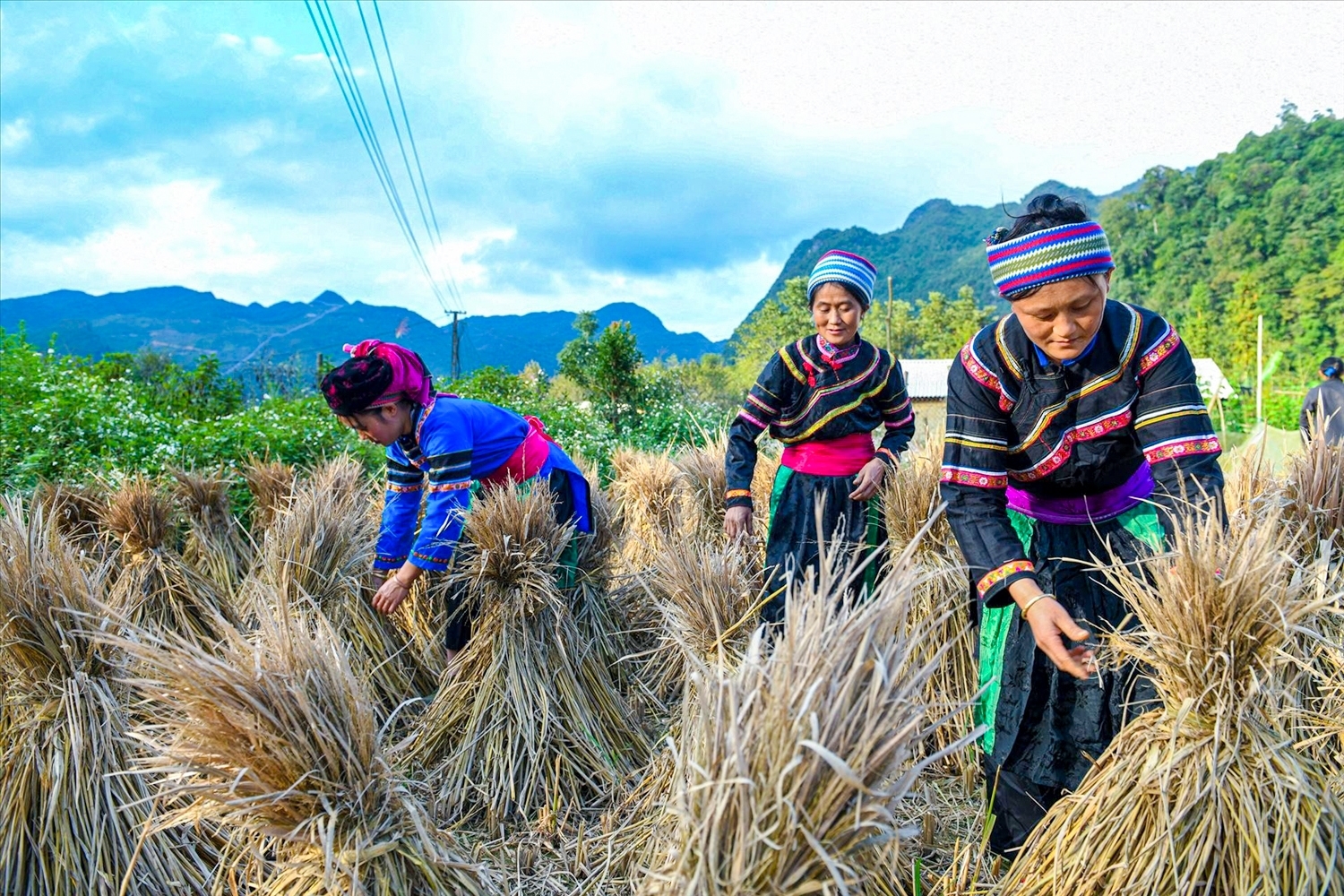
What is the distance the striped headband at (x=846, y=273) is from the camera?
2.66 metres

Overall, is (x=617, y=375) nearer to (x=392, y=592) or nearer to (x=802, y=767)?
(x=392, y=592)

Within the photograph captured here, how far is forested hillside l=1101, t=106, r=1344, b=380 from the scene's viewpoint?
41.2m

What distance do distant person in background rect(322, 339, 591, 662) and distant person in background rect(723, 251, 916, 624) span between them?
2.42 feet

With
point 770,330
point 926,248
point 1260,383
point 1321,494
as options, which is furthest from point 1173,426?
point 926,248

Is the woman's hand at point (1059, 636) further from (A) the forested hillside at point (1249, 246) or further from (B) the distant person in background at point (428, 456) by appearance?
(A) the forested hillside at point (1249, 246)

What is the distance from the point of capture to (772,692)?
3.29 ft

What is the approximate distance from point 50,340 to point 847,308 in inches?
214

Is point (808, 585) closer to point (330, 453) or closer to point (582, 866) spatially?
point (582, 866)

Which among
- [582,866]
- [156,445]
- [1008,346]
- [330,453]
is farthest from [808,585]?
[330,453]

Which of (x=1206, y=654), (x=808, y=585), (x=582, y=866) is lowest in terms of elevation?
(x=582, y=866)

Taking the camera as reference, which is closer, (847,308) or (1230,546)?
(1230,546)

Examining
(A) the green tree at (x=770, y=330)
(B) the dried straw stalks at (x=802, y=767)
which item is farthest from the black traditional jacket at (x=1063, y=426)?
(A) the green tree at (x=770, y=330)

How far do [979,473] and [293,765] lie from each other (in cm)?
149

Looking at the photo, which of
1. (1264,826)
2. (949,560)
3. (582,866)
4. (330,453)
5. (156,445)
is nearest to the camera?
(1264,826)
